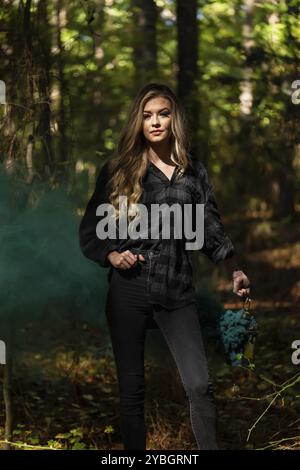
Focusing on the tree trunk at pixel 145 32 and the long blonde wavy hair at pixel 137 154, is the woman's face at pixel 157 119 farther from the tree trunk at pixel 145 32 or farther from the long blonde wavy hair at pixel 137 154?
the tree trunk at pixel 145 32

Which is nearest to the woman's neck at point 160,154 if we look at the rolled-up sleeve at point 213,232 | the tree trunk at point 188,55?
the rolled-up sleeve at point 213,232

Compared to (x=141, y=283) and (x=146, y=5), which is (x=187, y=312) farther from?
(x=146, y=5)

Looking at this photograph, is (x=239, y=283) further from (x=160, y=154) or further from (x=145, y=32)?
(x=145, y=32)

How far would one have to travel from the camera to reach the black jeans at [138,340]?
146 inches

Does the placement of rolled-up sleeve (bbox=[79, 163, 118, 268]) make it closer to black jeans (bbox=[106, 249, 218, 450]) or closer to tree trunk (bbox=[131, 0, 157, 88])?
black jeans (bbox=[106, 249, 218, 450])

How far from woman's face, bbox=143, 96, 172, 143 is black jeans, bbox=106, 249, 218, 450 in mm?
588

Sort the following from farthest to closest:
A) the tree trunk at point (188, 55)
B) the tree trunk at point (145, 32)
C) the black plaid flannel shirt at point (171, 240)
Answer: the tree trunk at point (145, 32) → the tree trunk at point (188, 55) → the black plaid flannel shirt at point (171, 240)

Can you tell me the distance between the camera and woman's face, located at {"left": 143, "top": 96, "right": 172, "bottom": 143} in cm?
385

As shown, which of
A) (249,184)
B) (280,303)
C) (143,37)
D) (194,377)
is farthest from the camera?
(249,184)

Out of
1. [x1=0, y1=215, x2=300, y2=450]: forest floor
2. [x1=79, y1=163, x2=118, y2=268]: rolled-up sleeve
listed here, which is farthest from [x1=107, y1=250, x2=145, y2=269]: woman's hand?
[x1=0, y1=215, x2=300, y2=450]: forest floor

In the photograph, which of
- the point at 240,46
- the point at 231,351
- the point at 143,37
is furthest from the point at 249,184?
the point at 231,351

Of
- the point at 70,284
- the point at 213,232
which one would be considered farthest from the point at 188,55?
the point at 213,232

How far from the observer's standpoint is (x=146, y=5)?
11570 mm

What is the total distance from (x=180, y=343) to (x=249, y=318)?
0.64 metres
